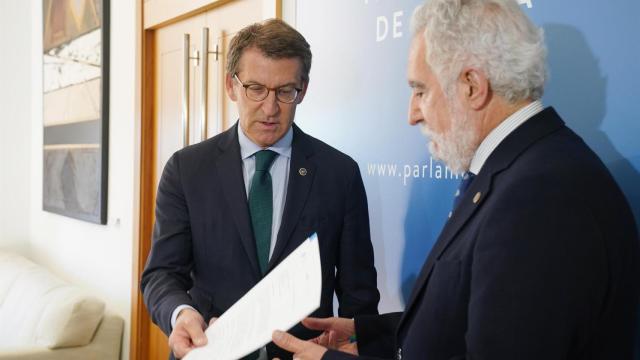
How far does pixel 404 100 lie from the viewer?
1.82 metres

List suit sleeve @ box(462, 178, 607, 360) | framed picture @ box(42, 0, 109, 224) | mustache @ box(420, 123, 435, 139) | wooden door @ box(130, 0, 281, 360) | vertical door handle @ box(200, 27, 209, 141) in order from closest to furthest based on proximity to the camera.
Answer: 1. suit sleeve @ box(462, 178, 607, 360)
2. mustache @ box(420, 123, 435, 139)
3. wooden door @ box(130, 0, 281, 360)
4. vertical door handle @ box(200, 27, 209, 141)
5. framed picture @ box(42, 0, 109, 224)

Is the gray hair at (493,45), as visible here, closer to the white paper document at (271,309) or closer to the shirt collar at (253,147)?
the white paper document at (271,309)

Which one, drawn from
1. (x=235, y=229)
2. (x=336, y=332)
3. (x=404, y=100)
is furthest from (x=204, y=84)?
(x=336, y=332)

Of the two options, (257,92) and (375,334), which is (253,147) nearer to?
(257,92)

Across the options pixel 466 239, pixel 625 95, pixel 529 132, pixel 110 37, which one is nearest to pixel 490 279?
pixel 466 239

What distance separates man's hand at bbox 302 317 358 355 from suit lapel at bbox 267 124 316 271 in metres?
0.19

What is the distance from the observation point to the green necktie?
149cm

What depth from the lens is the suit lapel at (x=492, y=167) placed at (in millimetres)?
943

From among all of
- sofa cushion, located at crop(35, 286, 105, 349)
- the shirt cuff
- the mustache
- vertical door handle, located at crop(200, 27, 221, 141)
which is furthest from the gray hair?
sofa cushion, located at crop(35, 286, 105, 349)

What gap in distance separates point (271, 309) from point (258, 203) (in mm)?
571

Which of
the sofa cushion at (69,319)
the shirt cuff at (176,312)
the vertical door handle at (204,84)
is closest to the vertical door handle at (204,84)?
the vertical door handle at (204,84)

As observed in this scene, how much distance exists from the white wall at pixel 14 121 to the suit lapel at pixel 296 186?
14.8 ft

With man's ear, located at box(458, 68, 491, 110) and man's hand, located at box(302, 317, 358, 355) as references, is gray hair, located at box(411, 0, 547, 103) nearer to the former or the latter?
man's ear, located at box(458, 68, 491, 110)

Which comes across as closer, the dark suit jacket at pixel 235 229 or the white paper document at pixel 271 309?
the white paper document at pixel 271 309
